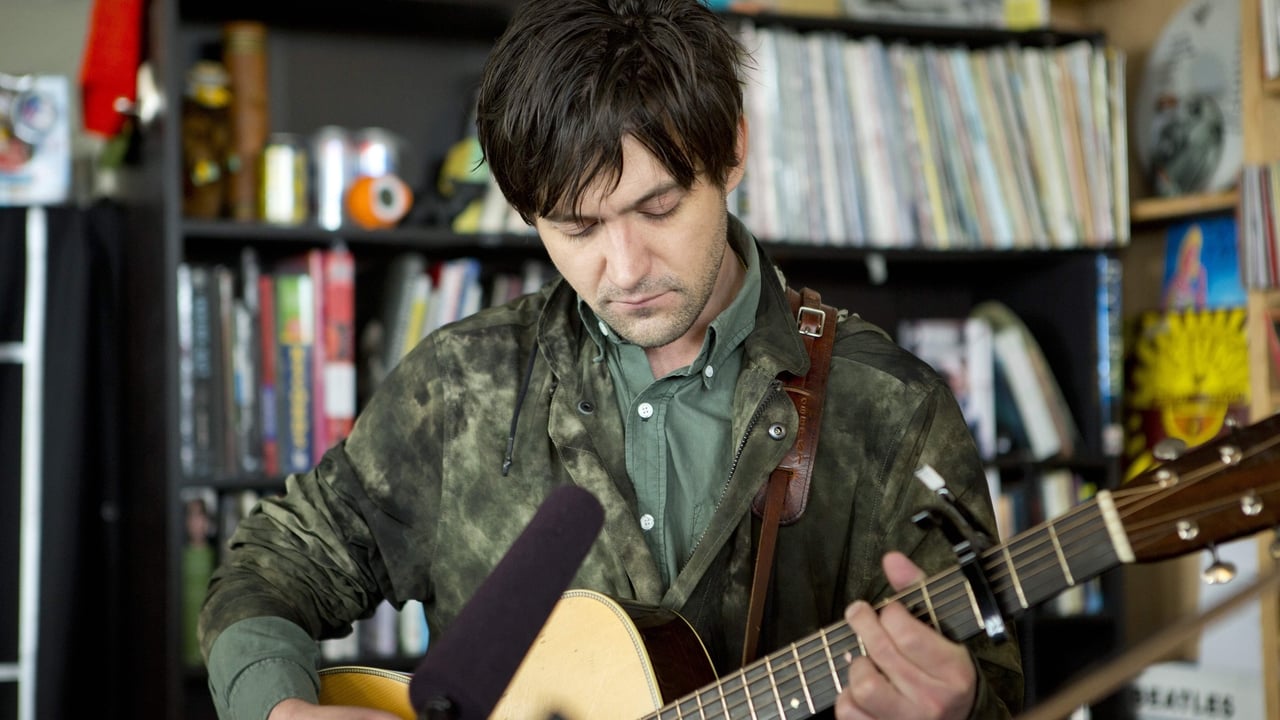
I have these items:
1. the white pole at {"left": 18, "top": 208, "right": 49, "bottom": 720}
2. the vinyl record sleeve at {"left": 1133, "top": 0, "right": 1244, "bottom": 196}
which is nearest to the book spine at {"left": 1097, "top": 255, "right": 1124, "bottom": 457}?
the vinyl record sleeve at {"left": 1133, "top": 0, "right": 1244, "bottom": 196}

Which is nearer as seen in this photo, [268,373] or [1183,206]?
[268,373]

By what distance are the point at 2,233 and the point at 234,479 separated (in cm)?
82

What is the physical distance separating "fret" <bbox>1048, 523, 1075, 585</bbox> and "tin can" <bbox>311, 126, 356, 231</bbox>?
173 cm

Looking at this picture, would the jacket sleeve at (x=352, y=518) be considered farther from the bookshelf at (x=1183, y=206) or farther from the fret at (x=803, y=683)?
the bookshelf at (x=1183, y=206)

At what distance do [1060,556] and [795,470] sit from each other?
0.38m

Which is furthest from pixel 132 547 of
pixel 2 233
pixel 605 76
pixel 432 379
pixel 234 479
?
pixel 605 76

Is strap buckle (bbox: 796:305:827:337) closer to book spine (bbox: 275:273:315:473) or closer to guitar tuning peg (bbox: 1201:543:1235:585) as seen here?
guitar tuning peg (bbox: 1201:543:1235:585)

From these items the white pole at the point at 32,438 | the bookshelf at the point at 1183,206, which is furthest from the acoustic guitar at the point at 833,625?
the bookshelf at the point at 1183,206

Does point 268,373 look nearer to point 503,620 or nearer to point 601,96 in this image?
point 601,96

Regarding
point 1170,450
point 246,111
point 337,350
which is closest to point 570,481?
point 1170,450

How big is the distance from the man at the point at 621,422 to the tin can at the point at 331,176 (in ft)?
3.26

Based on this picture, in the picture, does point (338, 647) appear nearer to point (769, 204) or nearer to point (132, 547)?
point (132, 547)

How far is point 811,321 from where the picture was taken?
146 centimetres

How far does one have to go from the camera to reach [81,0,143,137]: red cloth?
2.45 meters
